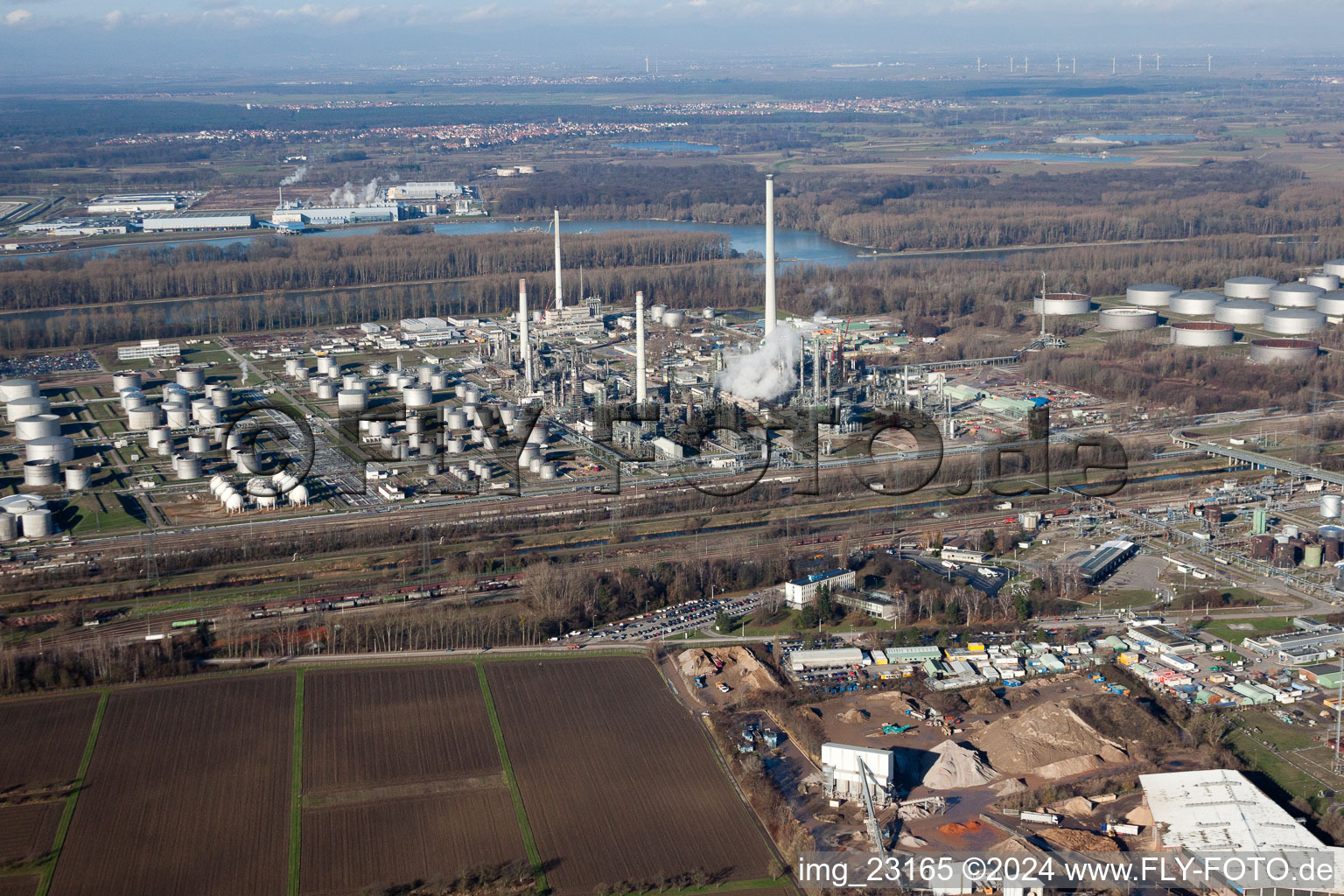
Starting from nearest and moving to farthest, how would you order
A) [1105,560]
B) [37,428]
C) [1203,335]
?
[1105,560], [37,428], [1203,335]

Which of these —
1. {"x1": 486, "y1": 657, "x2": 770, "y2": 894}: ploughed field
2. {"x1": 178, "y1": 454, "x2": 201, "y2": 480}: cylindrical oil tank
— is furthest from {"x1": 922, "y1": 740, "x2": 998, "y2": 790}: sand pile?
{"x1": 178, "y1": 454, "x2": 201, "y2": 480}: cylindrical oil tank

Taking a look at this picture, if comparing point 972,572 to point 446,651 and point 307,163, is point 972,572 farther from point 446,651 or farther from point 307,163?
point 307,163

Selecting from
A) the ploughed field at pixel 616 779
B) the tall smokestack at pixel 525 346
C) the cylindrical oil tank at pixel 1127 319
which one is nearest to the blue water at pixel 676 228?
the cylindrical oil tank at pixel 1127 319

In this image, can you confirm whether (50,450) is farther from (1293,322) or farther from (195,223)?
(195,223)

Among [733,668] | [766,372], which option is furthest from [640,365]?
[733,668]

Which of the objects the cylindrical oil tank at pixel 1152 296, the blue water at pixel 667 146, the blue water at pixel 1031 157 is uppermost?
the blue water at pixel 667 146

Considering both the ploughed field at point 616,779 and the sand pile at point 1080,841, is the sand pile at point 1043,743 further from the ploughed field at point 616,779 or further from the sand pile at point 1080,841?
the ploughed field at point 616,779
